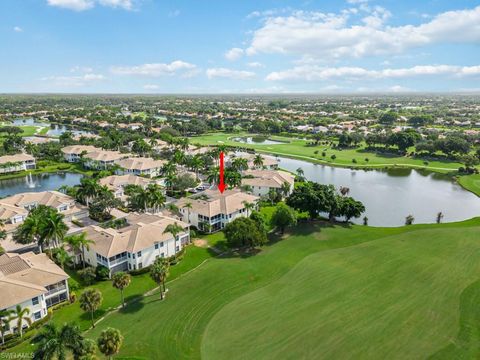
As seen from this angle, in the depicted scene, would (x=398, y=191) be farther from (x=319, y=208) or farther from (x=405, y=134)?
(x=405, y=134)

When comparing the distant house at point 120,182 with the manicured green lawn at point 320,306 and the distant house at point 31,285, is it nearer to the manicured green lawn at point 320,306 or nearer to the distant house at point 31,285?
the distant house at point 31,285

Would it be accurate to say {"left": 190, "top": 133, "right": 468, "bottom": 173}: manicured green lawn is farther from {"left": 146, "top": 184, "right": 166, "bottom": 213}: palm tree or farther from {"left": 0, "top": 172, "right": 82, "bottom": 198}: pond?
{"left": 146, "top": 184, "right": 166, "bottom": 213}: palm tree

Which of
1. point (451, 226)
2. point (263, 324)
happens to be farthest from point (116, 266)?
point (451, 226)

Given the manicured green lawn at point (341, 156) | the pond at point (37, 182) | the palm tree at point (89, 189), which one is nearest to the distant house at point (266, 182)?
the palm tree at point (89, 189)

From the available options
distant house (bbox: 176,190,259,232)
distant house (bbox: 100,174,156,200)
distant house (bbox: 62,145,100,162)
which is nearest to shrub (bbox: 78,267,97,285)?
distant house (bbox: 176,190,259,232)

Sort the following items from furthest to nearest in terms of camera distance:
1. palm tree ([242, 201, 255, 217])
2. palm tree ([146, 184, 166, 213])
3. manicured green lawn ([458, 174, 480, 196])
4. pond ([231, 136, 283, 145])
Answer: pond ([231, 136, 283, 145]) < manicured green lawn ([458, 174, 480, 196]) < palm tree ([242, 201, 255, 217]) < palm tree ([146, 184, 166, 213])

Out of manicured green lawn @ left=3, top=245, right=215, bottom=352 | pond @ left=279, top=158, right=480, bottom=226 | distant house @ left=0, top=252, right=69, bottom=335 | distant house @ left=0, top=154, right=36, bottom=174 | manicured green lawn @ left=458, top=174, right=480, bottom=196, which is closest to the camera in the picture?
distant house @ left=0, top=252, right=69, bottom=335

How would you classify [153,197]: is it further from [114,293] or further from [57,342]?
[57,342]
